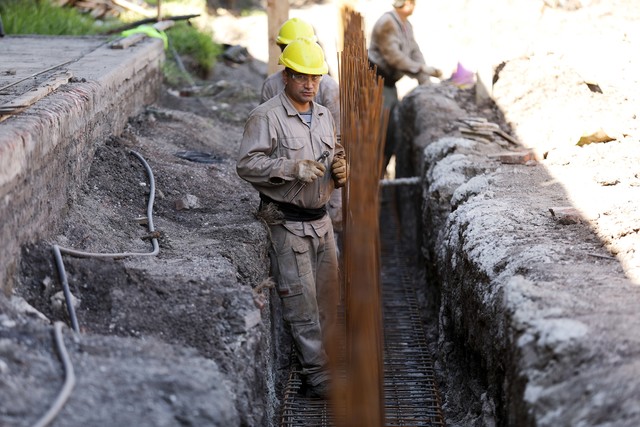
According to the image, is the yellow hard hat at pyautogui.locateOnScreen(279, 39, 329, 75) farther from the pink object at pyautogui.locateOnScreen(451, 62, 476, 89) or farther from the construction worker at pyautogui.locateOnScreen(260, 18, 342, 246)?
the pink object at pyautogui.locateOnScreen(451, 62, 476, 89)

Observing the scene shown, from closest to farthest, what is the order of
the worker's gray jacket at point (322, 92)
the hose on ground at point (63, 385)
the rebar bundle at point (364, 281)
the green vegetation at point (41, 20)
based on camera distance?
the hose on ground at point (63, 385) < the rebar bundle at point (364, 281) < the worker's gray jacket at point (322, 92) < the green vegetation at point (41, 20)

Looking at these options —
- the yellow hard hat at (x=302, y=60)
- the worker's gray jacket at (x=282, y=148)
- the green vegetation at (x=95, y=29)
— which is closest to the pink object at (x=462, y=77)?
the green vegetation at (x=95, y=29)

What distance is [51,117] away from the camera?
433 centimetres

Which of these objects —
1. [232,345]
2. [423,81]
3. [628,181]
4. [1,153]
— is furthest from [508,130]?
[1,153]

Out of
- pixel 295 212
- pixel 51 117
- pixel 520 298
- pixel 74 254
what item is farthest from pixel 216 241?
pixel 520 298

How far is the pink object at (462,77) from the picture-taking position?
30.5ft

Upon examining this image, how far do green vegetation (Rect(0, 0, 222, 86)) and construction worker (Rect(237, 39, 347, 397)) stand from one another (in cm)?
475

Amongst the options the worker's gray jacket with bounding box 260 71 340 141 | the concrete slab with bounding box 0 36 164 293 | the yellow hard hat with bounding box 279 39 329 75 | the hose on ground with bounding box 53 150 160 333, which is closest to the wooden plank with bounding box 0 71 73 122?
the concrete slab with bounding box 0 36 164 293

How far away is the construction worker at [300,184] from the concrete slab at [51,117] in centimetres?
100

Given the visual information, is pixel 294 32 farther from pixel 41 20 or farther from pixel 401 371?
pixel 41 20

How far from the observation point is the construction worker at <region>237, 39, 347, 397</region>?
4574 millimetres

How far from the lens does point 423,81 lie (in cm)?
908

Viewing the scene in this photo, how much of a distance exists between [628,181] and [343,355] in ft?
7.02

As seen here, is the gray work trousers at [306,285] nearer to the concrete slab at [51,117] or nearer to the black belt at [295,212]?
the black belt at [295,212]
